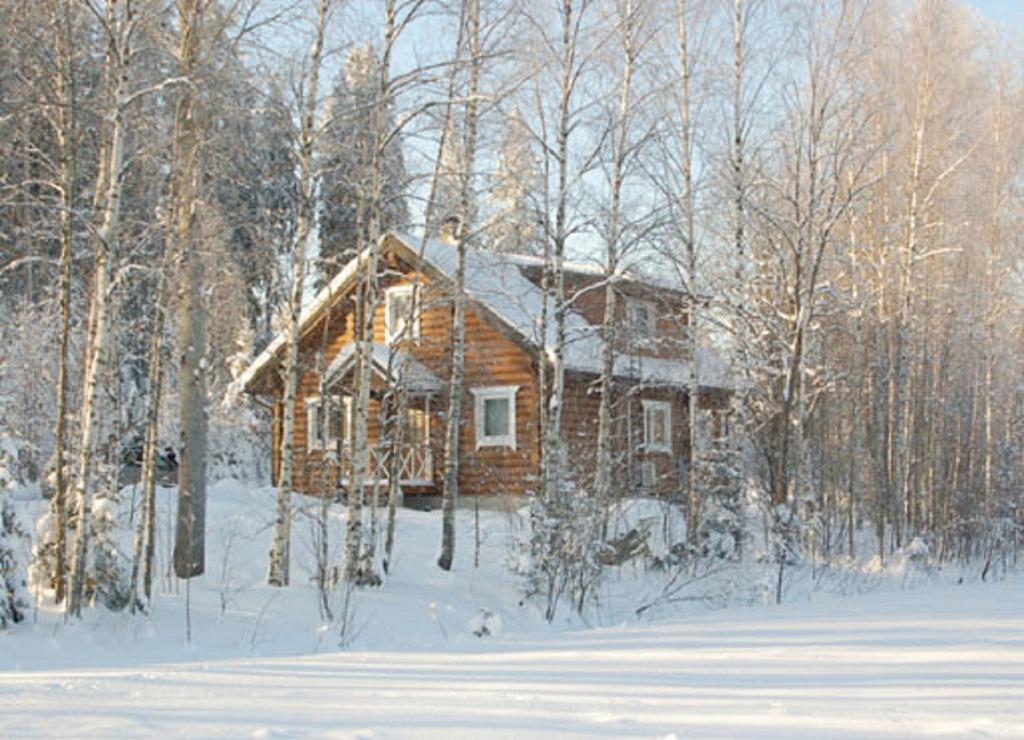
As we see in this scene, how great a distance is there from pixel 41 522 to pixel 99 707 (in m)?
7.24

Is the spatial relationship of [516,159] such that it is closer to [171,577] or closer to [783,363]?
[783,363]

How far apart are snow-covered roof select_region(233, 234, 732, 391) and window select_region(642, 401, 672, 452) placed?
104 cm

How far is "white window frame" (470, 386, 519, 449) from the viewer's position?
2336 cm

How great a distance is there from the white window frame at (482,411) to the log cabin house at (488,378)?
0.9 inches

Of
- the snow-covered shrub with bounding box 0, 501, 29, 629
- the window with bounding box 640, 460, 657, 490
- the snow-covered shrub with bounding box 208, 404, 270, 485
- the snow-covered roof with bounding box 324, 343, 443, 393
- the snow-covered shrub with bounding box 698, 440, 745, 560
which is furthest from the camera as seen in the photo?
the snow-covered shrub with bounding box 208, 404, 270, 485

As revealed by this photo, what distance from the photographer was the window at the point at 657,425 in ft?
84.6

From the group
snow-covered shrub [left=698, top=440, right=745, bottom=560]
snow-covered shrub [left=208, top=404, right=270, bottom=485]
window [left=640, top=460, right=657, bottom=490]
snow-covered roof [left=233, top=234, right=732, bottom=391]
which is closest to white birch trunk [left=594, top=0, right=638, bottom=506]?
snow-covered shrub [left=698, top=440, right=745, bottom=560]

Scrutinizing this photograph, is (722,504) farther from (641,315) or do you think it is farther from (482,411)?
(641,315)

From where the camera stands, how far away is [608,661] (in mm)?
7398

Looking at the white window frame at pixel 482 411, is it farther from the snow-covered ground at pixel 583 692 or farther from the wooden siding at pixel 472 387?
the snow-covered ground at pixel 583 692

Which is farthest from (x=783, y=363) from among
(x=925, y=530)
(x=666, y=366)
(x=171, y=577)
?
(x=171, y=577)

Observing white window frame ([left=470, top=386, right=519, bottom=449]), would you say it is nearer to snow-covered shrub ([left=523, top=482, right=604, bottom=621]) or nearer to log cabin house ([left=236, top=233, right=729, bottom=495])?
log cabin house ([left=236, top=233, right=729, bottom=495])

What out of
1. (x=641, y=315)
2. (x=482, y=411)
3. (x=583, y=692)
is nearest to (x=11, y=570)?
(x=583, y=692)

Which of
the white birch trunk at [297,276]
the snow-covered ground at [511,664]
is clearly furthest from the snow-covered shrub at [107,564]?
the white birch trunk at [297,276]
